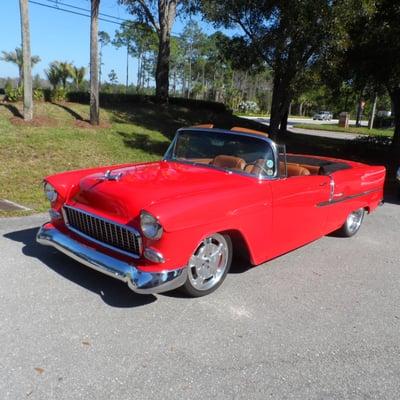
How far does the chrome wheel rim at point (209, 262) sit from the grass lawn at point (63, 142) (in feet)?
11.0

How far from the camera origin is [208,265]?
12.2 feet

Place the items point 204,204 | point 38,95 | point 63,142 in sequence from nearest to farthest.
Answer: point 204,204 → point 63,142 → point 38,95

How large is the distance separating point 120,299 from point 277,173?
189 centimetres

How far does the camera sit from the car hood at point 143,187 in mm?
3418

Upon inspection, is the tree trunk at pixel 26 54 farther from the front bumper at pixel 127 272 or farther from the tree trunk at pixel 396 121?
the tree trunk at pixel 396 121

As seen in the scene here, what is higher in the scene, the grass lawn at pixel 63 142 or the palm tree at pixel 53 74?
the palm tree at pixel 53 74

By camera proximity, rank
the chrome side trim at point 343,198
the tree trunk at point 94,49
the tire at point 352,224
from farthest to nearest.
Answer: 1. the tree trunk at point 94,49
2. the tire at point 352,224
3. the chrome side trim at point 343,198

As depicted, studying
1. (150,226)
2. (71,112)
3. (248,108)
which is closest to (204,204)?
(150,226)

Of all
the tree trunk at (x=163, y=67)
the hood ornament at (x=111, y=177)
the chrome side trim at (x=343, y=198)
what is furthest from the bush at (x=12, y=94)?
→ the chrome side trim at (x=343, y=198)

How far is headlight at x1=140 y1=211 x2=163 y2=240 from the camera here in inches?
126

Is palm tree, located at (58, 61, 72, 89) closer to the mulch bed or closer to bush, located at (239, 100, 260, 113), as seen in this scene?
the mulch bed

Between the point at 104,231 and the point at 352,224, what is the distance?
3616mm

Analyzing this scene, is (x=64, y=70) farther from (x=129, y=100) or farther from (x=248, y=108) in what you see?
(x=248, y=108)

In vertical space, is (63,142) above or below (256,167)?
below
